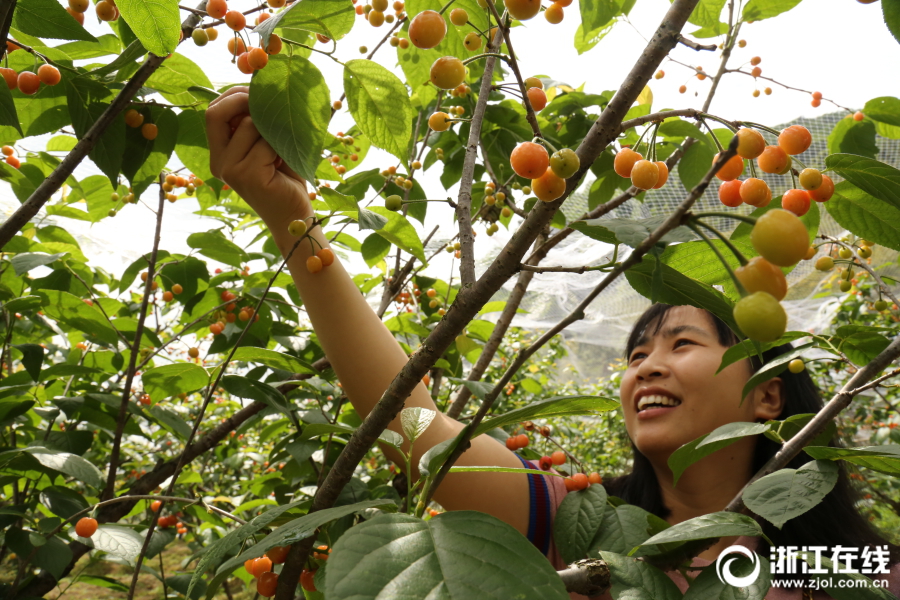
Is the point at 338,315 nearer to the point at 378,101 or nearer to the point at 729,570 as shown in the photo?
the point at 378,101

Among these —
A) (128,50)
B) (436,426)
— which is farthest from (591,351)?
(128,50)

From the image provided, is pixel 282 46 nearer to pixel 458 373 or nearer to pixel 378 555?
pixel 378 555

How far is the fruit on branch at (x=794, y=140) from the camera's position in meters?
0.83

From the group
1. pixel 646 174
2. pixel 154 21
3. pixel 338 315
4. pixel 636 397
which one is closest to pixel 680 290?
pixel 646 174

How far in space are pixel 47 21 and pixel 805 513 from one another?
1957 millimetres

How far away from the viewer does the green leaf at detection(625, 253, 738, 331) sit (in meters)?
0.66

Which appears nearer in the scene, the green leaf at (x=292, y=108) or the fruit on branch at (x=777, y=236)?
the fruit on branch at (x=777, y=236)

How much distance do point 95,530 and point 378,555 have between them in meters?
1.25

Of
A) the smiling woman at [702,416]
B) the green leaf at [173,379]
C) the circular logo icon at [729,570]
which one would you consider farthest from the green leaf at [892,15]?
the green leaf at [173,379]

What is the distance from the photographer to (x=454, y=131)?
224cm

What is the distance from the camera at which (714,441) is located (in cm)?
90

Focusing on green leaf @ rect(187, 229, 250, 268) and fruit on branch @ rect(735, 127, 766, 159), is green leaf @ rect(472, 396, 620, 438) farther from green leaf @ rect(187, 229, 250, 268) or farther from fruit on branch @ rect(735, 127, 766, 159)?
green leaf @ rect(187, 229, 250, 268)

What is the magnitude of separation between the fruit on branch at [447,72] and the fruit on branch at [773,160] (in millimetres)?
428

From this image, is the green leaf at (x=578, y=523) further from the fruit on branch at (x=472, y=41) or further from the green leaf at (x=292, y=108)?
the fruit on branch at (x=472, y=41)
